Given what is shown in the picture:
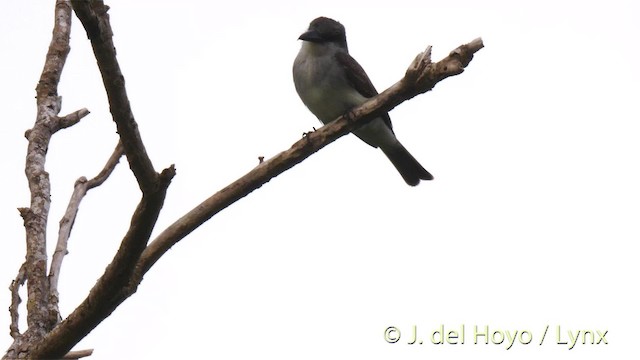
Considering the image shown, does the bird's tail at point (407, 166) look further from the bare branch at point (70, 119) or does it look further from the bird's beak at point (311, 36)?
the bare branch at point (70, 119)

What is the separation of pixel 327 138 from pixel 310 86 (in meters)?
1.74

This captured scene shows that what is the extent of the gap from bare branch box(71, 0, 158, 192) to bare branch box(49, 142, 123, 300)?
1.05m

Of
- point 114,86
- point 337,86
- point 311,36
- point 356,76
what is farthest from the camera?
point 311,36

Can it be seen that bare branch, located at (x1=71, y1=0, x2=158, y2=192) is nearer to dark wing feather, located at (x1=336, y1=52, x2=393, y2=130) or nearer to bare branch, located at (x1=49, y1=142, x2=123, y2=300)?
bare branch, located at (x1=49, y1=142, x2=123, y2=300)

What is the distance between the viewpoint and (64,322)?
3.79 metres

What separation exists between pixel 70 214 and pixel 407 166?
3176 mm

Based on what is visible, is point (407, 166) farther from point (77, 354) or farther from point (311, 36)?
point (77, 354)

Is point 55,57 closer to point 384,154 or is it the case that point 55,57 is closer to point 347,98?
point 347,98

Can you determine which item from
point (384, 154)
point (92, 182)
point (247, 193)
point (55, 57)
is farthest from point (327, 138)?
point (384, 154)

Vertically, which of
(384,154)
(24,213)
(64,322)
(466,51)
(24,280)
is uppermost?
(384,154)

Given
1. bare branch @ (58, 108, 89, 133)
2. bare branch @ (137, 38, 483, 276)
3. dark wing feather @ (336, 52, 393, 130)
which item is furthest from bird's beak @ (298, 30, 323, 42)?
bare branch @ (58, 108, 89, 133)

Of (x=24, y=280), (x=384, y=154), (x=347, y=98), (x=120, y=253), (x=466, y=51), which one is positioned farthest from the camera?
(x=384, y=154)

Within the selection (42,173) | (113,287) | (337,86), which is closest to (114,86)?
(113,287)

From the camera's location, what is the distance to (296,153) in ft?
13.8
